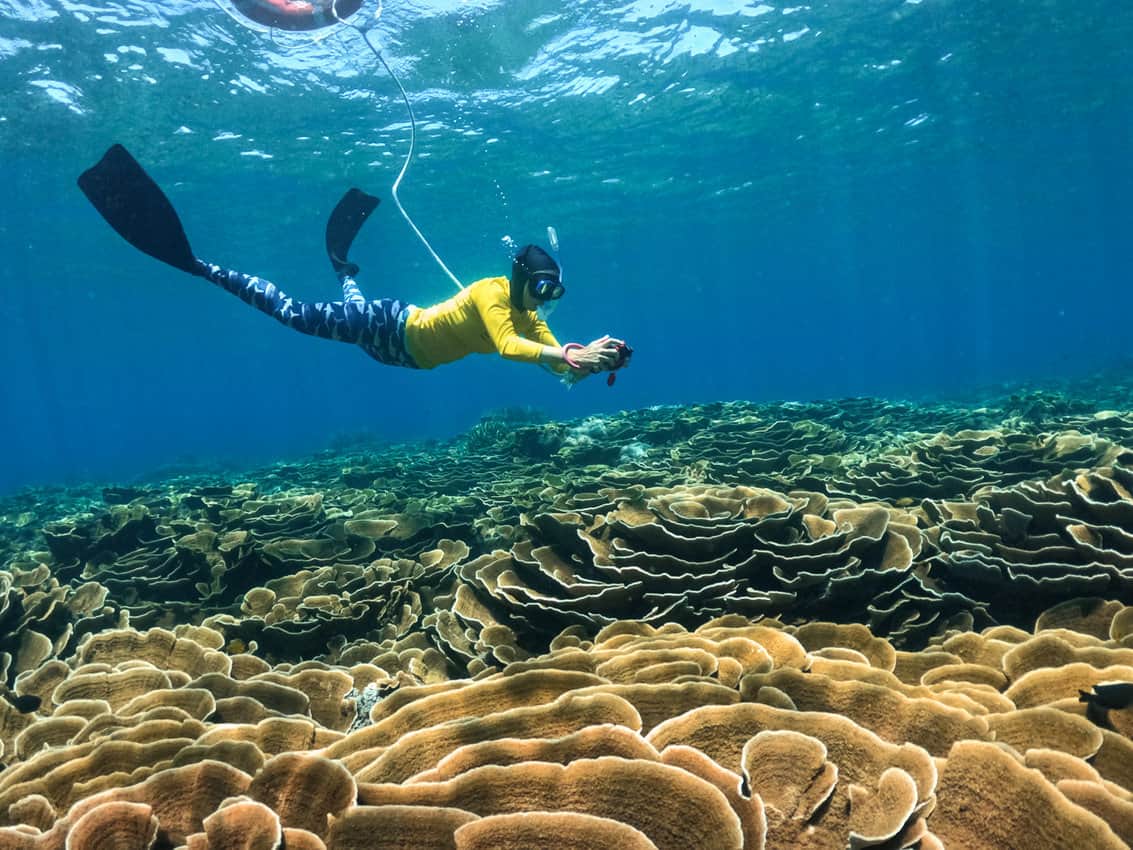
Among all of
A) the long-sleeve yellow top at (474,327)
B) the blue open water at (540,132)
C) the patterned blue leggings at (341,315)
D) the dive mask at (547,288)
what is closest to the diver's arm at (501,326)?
the long-sleeve yellow top at (474,327)

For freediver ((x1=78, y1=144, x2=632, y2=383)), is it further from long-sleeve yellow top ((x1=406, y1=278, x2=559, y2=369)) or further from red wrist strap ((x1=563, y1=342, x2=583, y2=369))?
red wrist strap ((x1=563, y1=342, x2=583, y2=369))

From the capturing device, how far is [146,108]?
24891 mm

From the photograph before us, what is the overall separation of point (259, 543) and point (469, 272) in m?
64.5

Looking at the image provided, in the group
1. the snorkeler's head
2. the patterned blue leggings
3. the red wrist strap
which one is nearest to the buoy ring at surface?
the patterned blue leggings

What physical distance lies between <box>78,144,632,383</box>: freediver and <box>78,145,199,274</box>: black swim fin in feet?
0.04

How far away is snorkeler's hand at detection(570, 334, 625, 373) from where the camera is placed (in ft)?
17.7

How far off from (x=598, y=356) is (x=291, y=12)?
9.21 m

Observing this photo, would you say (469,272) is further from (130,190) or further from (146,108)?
(130,190)

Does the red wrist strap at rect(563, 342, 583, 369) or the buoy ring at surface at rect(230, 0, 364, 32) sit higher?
the buoy ring at surface at rect(230, 0, 364, 32)

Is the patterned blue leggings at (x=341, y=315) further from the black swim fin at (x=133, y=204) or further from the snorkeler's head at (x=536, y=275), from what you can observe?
the snorkeler's head at (x=536, y=275)

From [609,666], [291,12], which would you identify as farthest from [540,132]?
[609,666]

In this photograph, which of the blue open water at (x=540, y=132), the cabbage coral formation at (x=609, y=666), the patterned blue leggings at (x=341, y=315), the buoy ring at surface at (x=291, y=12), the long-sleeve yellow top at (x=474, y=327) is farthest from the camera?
the blue open water at (x=540, y=132)

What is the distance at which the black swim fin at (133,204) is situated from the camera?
777 cm

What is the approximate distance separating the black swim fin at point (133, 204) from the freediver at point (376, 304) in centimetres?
1
